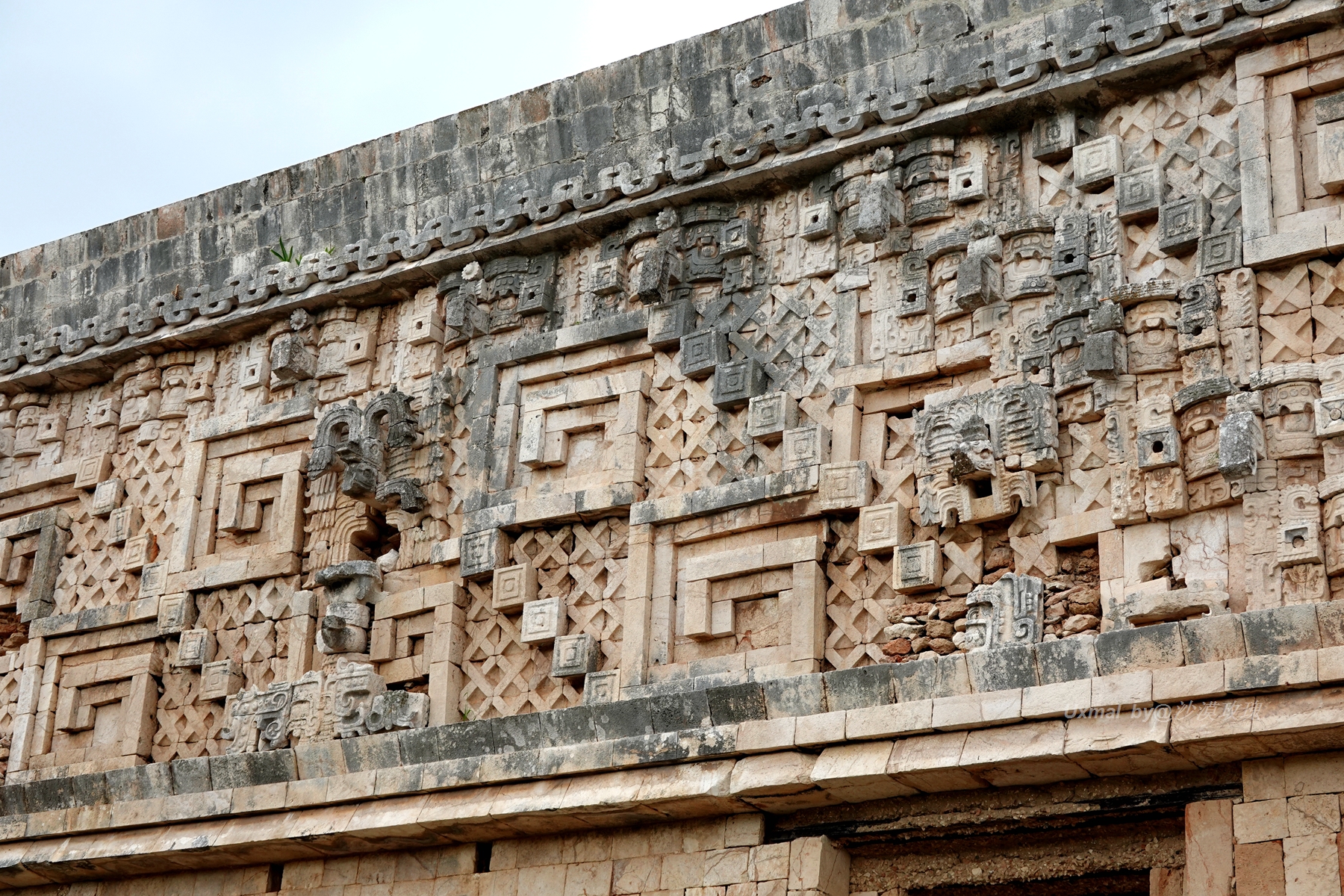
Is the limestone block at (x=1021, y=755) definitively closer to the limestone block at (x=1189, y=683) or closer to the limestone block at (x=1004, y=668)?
the limestone block at (x=1004, y=668)

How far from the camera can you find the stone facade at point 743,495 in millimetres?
7355

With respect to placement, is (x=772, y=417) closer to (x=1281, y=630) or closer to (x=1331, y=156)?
(x=1331, y=156)

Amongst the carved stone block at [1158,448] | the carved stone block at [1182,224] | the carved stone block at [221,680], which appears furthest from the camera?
the carved stone block at [221,680]

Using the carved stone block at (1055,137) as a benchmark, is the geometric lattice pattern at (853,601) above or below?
below

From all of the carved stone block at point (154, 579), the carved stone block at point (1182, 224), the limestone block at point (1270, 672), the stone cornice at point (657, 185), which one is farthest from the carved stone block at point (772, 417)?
the carved stone block at point (154, 579)

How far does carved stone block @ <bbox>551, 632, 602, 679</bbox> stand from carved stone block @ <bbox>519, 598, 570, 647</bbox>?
11 cm

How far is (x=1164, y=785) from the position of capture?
7.12 meters

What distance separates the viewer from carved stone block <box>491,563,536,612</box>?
364 inches

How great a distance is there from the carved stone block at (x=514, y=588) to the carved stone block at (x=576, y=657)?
401 mm

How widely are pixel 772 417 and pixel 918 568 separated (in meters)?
1.09

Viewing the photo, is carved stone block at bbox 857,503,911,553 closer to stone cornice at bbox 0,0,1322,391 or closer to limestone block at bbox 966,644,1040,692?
limestone block at bbox 966,644,1040,692

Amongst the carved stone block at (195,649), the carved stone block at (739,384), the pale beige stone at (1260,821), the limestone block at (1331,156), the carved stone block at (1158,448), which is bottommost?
the pale beige stone at (1260,821)

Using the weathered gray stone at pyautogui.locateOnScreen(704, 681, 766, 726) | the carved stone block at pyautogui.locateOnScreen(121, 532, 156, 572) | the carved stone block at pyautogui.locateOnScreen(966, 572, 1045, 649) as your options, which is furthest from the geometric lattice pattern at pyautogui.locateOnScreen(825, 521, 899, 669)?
the carved stone block at pyautogui.locateOnScreen(121, 532, 156, 572)

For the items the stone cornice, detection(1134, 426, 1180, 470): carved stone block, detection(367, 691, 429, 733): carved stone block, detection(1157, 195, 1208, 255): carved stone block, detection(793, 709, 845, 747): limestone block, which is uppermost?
the stone cornice
